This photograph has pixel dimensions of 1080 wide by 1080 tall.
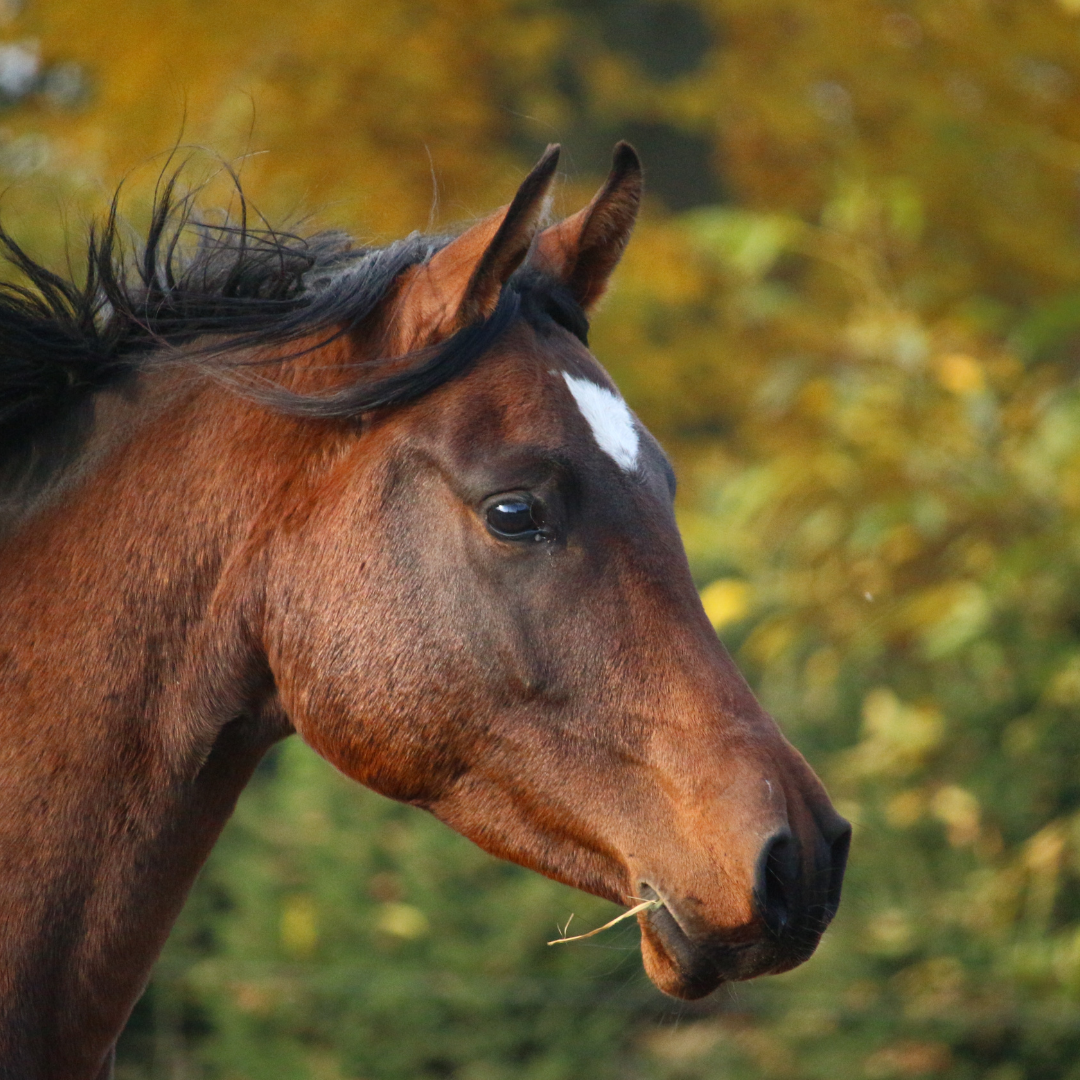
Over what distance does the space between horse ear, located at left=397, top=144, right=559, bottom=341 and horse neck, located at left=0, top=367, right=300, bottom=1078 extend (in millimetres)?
307

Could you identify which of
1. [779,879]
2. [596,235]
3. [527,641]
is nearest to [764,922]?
[779,879]

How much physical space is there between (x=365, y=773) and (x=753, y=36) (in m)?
9.13

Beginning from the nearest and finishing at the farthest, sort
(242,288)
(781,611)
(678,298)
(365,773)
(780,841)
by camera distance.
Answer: (780,841), (365,773), (242,288), (781,611), (678,298)

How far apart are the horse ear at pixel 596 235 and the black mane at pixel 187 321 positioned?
0.06 meters

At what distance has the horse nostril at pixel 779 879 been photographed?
172 cm

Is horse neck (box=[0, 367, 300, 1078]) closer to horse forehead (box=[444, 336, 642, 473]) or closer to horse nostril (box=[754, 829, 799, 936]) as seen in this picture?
horse forehead (box=[444, 336, 642, 473])

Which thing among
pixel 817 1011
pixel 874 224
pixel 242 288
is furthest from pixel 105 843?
pixel 874 224

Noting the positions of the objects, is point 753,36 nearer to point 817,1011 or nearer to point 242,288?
point 817,1011

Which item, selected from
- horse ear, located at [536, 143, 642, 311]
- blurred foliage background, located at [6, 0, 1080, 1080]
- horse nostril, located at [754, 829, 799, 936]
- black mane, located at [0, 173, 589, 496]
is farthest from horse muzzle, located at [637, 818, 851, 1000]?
blurred foliage background, located at [6, 0, 1080, 1080]

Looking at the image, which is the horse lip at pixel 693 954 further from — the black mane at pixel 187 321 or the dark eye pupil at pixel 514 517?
the black mane at pixel 187 321

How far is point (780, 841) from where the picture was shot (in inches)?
68.1

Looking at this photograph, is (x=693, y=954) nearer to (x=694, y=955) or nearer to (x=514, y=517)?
(x=694, y=955)

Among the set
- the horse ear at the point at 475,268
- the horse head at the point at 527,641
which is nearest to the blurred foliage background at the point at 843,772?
the horse ear at the point at 475,268

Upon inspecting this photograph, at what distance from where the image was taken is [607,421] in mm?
2039
